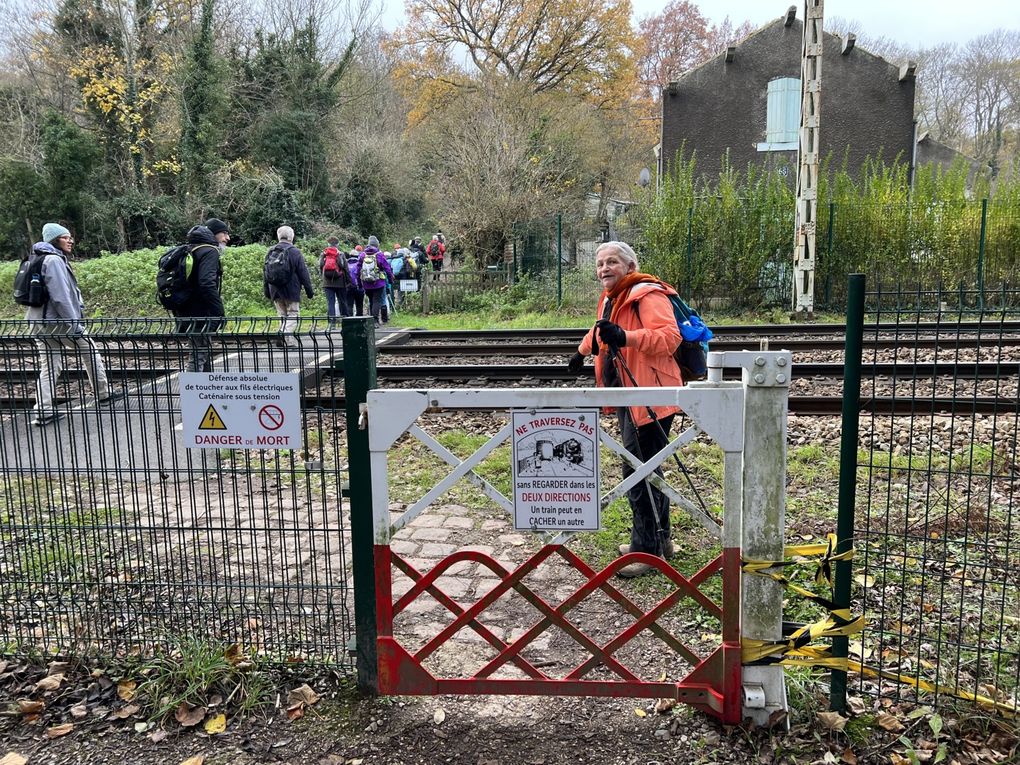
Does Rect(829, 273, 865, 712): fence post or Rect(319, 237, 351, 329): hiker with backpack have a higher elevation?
Rect(319, 237, 351, 329): hiker with backpack

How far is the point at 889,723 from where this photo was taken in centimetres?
314

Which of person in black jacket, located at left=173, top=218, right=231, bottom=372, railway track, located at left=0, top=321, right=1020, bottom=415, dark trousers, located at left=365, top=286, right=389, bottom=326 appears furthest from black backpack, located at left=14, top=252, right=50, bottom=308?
dark trousers, located at left=365, top=286, right=389, bottom=326

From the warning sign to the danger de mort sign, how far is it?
109 centimetres

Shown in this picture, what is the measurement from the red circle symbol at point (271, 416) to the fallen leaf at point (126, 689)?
136 cm

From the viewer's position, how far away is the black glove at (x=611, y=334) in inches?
159

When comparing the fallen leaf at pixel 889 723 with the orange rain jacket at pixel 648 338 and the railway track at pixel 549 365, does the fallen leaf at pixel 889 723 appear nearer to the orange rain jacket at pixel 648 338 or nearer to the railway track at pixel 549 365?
the railway track at pixel 549 365

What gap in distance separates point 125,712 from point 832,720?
9.93ft

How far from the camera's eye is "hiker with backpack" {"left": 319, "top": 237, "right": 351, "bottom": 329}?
16016 mm

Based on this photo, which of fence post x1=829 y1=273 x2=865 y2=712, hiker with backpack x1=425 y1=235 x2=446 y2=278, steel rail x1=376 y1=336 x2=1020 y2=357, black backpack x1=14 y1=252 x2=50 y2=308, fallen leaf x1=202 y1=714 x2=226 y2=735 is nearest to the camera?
fence post x1=829 y1=273 x2=865 y2=712

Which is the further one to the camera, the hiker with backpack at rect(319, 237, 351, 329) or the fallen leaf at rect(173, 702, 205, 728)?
the hiker with backpack at rect(319, 237, 351, 329)

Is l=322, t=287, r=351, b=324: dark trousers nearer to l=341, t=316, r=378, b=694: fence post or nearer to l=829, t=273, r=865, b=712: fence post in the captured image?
l=341, t=316, r=378, b=694: fence post

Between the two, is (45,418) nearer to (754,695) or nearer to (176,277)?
(754,695)

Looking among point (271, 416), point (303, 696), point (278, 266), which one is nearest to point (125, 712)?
point (303, 696)

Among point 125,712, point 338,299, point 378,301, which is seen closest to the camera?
point 125,712
